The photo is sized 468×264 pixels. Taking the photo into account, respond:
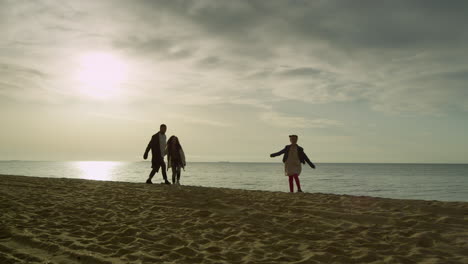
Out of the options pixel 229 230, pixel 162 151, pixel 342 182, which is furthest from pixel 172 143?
pixel 342 182

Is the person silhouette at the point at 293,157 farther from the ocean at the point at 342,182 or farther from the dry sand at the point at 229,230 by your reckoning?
the ocean at the point at 342,182

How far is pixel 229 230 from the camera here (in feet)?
20.8

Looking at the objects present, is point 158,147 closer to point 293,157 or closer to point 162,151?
point 162,151

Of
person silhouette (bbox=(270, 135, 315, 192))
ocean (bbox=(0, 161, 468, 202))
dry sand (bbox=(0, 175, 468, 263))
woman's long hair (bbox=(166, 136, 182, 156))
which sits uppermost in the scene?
woman's long hair (bbox=(166, 136, 182, 156))

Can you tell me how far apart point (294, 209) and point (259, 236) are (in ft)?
8.14

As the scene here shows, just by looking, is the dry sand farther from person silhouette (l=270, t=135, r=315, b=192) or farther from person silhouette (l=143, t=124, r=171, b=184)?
person silhouette (l=143, t=124, r=171, b=184)

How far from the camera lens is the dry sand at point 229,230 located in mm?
4859

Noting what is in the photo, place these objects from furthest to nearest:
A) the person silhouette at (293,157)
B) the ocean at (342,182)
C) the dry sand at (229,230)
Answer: the ocean at (342,182), the person silhouette at (293,157), the dry sand at (229,230)

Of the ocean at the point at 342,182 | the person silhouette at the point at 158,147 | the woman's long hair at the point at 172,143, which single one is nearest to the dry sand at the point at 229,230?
the person silhouette at the point at 158,147

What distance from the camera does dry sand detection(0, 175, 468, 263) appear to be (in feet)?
15.9

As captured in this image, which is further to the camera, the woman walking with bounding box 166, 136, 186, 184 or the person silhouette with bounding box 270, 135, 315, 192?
the woman walking with bounding box 166, 136, 186, 184

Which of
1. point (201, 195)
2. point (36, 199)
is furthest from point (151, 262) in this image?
point (36, 199)

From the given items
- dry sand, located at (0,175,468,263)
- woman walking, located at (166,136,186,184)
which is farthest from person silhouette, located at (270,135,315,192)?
woman walking, located at (166,136,186,184)

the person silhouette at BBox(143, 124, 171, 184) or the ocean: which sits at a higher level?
the person silhouette at BBox(143, 124, 171, 184)
